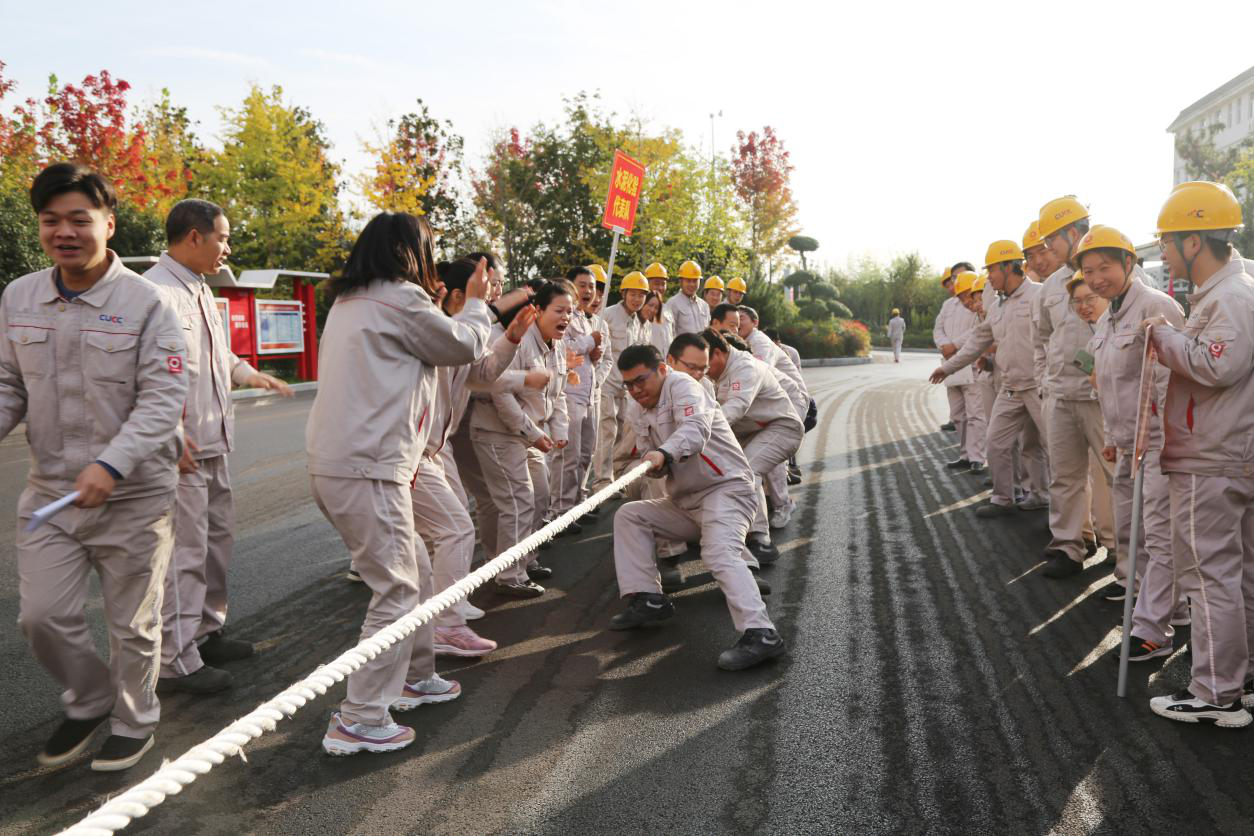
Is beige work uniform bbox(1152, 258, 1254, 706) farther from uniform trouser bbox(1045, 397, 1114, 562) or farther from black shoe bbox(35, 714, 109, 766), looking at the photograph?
black shoe bbox(35, 714, 109, 766)

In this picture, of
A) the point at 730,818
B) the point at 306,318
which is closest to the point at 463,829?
the point at 730,818

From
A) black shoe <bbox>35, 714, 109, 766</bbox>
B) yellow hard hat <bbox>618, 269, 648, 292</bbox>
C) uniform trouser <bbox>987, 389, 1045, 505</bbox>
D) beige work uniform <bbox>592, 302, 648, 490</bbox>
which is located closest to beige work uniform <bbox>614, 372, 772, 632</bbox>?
black shoe <bbox>35, 714, 109, 766</bbox>

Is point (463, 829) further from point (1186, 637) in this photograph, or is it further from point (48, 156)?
point (48, 156)

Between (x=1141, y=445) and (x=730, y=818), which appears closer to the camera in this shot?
(x=730, y=818)

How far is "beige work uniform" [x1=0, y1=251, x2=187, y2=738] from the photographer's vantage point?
355cm

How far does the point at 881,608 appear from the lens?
5.70 m

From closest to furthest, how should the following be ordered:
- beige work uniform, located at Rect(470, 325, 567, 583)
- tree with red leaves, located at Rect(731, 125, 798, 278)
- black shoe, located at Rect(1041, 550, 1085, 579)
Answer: beige work uniform, located at Rect(470, 325, 567, 583) → black shoe, located at Rect(1041, 550, 1085, 579) → tree with red leaves, located at Rect(731, 125, 798, 278)

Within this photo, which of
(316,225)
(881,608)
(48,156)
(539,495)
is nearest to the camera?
(881,608)

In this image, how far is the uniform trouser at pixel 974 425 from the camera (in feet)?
35.2

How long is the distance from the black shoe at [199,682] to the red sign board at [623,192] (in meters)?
7.31

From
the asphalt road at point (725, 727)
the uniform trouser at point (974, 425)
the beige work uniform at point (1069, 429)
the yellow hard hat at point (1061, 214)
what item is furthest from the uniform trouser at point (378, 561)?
the uniform trouser at point (974, 425)

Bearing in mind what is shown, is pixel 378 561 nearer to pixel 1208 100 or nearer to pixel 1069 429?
pixel 1069 429

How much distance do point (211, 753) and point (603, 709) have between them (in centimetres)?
210

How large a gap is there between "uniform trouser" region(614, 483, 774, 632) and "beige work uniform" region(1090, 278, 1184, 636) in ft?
6.35
